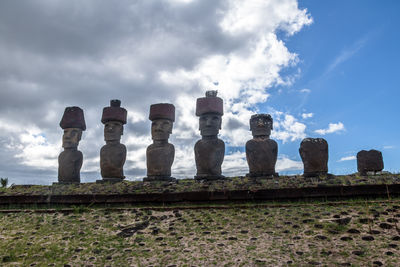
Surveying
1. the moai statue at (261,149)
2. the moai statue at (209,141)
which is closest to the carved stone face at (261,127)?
the moai statue at (261,149)

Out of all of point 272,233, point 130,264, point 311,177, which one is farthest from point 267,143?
point 130,264

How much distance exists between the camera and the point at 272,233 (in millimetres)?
5125

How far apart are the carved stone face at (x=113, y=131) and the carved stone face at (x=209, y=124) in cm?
305

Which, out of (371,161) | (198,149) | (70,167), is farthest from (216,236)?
(70,167)

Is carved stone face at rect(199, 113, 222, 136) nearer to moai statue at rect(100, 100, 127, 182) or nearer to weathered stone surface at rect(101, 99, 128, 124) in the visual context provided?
moai statue at rect(100, 100, 127, 182)

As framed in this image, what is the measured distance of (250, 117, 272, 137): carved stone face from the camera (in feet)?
32.3

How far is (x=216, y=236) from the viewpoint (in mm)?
5215

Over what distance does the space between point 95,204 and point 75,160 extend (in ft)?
13.3

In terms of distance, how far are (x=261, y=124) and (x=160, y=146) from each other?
322cm

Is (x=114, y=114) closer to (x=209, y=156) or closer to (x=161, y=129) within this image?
(x=161, y=129)

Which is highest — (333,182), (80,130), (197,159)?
(80,130)

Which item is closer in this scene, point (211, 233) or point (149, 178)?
point (211, 233)

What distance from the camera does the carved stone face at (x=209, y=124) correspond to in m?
10.2

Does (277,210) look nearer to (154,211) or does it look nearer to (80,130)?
(154,211)
